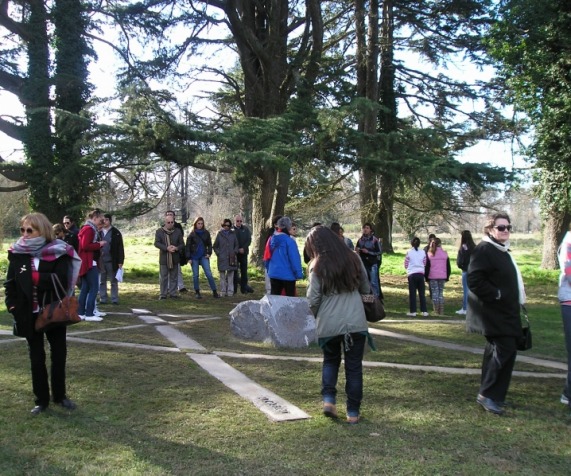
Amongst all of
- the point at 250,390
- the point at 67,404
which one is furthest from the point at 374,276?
the point at 67,404

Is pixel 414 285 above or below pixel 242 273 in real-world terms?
below

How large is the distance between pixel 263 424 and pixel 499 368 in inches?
83.5

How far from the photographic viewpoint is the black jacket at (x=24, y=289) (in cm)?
467

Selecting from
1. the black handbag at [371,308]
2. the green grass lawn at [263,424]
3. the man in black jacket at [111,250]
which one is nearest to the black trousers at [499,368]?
the green grass lawn at [263,424]

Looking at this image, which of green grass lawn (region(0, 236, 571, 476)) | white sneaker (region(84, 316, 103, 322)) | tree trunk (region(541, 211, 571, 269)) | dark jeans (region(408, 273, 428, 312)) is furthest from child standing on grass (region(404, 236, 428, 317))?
tree trunk (region(541, 211, 571, 269))

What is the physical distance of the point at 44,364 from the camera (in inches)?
190

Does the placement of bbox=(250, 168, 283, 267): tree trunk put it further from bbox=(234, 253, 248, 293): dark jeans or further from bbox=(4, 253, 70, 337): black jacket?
bbox=(4, 253, 70, 337): black jacket

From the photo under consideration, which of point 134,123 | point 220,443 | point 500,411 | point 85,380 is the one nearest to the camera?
point 220,443

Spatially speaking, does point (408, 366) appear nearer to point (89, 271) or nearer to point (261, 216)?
point (89, 271)

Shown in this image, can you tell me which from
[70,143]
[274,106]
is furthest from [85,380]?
[274,106]

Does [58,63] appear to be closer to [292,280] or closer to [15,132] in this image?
[15,132]

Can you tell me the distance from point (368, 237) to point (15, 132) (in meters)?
11.4

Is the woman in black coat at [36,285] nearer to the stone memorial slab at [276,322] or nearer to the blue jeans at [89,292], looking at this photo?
the stone memorial slab at [276,322]

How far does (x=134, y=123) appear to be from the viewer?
12031 mm
